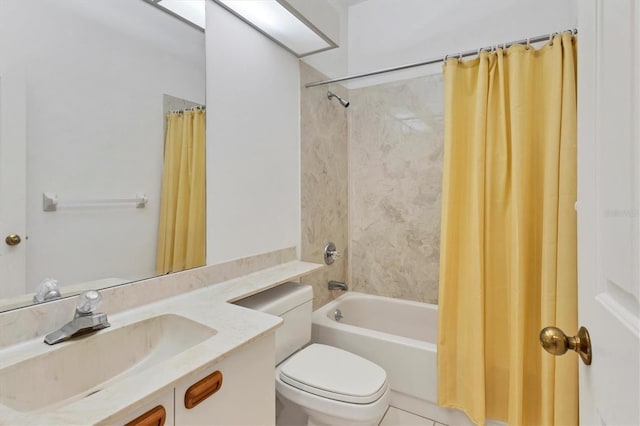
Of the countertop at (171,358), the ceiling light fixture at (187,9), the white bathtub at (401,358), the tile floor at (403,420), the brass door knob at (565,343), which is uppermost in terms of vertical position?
the ceiling light fixture at (187,9)

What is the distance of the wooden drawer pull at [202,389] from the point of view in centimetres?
73

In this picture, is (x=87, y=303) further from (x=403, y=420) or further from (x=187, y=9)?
(x=403, y=420)

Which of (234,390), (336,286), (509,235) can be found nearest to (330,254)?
(336,286)

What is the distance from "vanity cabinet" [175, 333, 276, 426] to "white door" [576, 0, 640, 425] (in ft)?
2.59

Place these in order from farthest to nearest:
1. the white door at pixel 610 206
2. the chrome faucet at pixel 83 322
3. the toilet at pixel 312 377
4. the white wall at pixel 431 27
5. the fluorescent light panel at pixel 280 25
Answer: the white wall at pixel 431 27 → the fluorescent light panel at pixel 280 25 → the toilet at pixel 312 377 → the chrome faucet at pixel 83 322 → the white door at pixel 610 206

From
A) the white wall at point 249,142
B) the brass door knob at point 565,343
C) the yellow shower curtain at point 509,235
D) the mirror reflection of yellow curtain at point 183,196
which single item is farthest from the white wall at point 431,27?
the brass door knob at point 565,343

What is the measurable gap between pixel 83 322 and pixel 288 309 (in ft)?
2.71

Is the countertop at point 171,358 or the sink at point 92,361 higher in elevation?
the countertop at point 171,358

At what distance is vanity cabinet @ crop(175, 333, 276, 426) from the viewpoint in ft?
2.43

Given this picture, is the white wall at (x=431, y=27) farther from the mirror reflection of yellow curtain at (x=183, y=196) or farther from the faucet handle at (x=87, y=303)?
the faucet handle at (x=87, y=303)

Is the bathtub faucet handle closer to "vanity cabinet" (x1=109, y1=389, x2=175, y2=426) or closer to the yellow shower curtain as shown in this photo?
the yellow shower curtain

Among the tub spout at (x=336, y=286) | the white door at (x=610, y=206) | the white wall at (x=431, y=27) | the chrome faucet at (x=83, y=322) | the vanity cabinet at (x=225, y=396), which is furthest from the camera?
the tub spout at (x=336, y=286)

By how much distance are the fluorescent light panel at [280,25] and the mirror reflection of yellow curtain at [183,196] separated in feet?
1.85

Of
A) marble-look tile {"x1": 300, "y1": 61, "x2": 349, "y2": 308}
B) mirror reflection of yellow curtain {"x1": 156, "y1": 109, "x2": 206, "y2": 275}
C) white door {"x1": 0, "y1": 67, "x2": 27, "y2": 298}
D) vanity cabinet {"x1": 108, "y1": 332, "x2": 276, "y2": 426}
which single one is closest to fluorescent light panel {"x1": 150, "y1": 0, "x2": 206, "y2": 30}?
mirror reflection of yellow curtain {"x1": 156, "y1": 109, "x2": 206, "y2": 275}
